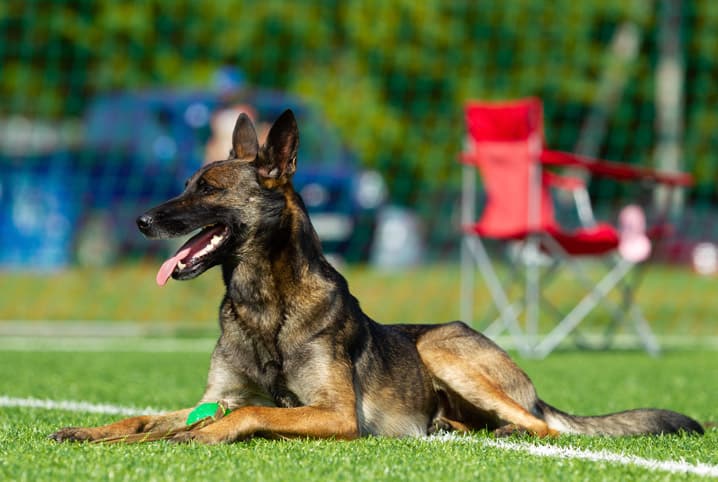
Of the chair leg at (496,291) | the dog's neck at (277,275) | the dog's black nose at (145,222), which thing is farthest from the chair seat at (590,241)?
the dog's black nose at (145,222)

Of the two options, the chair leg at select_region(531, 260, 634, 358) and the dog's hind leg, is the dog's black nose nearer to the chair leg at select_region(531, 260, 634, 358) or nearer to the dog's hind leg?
the dog's hind leg

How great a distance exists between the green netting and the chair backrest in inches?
342

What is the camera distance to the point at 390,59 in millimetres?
21562

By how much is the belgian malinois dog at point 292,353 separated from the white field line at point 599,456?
0.26 m

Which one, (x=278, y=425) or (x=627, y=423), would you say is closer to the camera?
(x=278, y=425)

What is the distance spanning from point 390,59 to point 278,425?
17.8m

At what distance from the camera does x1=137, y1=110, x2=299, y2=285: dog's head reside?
445cm

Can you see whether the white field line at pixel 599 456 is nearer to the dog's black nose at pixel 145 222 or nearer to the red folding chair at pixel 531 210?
the dog's black nose at pixel 145 222

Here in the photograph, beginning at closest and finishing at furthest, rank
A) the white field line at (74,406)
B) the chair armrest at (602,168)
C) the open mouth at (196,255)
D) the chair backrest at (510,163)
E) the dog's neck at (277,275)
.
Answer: the open mouth at (196,255), the dog's neck at (277,275), the white field line at (74,406), the chair armrest at (602,168), the chair backrest at (510,163)

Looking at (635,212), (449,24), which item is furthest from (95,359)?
(449,24)

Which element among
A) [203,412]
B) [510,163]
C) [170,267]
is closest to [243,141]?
[170,267]

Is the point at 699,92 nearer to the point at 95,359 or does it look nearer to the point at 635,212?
the point at 635,212

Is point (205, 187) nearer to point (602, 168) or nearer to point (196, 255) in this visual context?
point (196, 255)

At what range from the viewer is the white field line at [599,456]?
383cm
